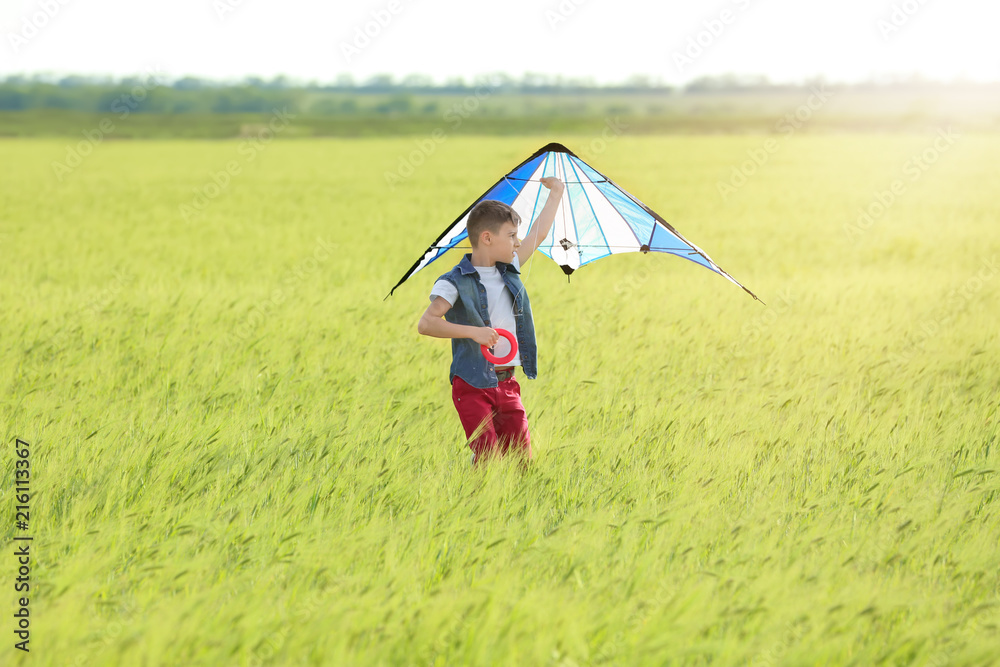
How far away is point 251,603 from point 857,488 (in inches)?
97.3

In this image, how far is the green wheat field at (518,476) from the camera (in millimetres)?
2484

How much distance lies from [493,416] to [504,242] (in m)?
0.78

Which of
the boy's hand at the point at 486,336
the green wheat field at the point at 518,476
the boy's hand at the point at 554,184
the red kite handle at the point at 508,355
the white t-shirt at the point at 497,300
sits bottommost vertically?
the green wheat field at the point at 518,476

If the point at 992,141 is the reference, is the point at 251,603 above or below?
below

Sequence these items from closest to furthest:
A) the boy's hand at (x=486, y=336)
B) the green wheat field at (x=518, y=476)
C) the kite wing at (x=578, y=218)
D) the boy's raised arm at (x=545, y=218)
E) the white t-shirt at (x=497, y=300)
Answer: the green wheat field at (x=518, y=476) → the boy's hand at (x=486, y=336) → the white t-shirt at (x=497, y=300) → the boy's raised arm at (x=545, y=218) → the kite wing at (x=578, y=218)

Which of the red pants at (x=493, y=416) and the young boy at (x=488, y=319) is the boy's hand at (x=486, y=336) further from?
the red pants at (x=493, y=416)

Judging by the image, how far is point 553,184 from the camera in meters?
4.30

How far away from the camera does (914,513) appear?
10.9ft

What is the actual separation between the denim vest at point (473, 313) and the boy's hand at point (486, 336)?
21 centimetres

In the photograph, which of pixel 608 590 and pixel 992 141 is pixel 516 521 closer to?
pixel 608 590

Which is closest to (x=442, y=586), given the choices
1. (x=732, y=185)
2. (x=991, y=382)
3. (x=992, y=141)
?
(x=991, y=382)

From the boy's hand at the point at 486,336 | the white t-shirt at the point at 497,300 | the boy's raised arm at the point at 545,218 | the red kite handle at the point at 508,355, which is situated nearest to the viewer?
the boy's hand at the point at 486,336

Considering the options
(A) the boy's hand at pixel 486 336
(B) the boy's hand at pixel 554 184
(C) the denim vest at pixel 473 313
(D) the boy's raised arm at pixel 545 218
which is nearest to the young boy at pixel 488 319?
(C) the denim vest at pixel 473 313

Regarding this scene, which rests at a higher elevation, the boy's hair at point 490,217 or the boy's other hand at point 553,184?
the boy's other hand at point 553,184
